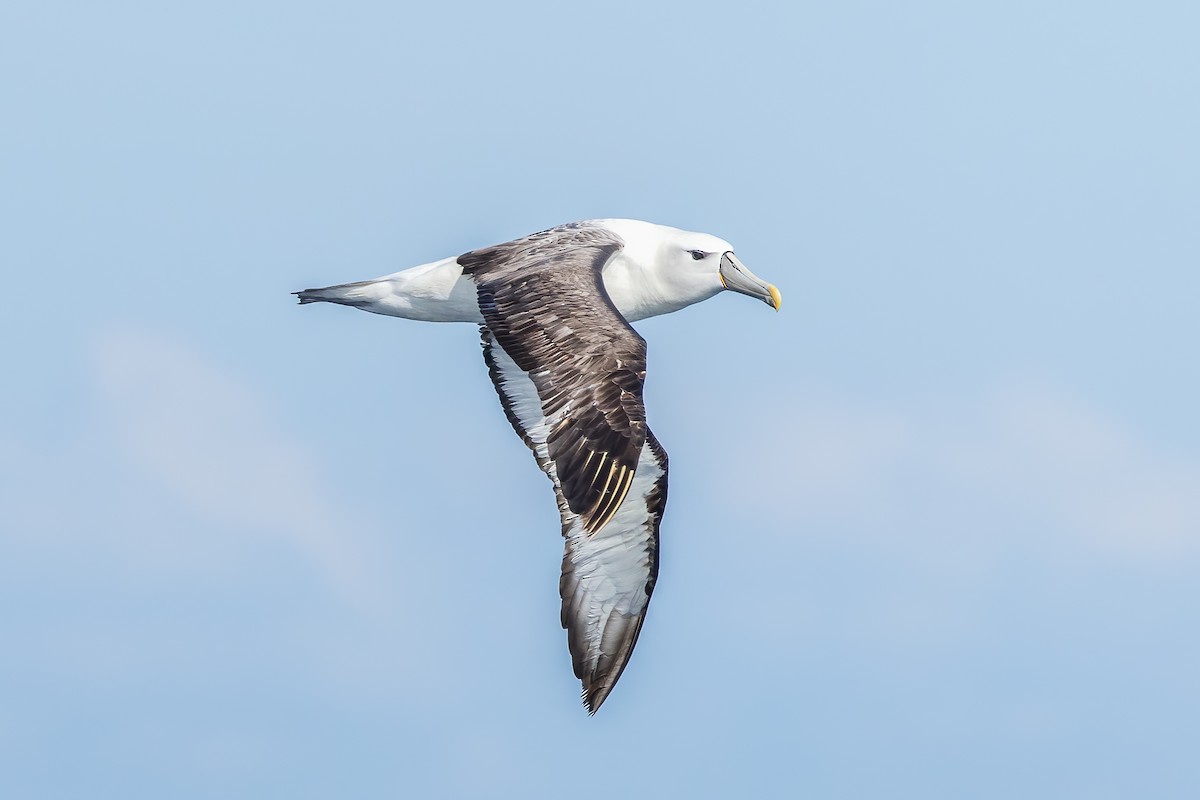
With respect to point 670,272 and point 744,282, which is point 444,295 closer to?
point 670,272

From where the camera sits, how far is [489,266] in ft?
51.9

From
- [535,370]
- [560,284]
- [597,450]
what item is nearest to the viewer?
[597,450]

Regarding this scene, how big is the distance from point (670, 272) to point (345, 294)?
3323mm

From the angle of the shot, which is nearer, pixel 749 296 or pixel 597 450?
pixel 597 450

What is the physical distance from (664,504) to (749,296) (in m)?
2.29

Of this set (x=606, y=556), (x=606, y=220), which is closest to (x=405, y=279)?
(x=606, y=220)

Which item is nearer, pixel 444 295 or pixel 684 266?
pixel 444 295

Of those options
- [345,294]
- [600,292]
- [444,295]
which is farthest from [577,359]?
[345,294]

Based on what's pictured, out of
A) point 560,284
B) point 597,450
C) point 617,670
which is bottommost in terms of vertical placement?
point 617,670

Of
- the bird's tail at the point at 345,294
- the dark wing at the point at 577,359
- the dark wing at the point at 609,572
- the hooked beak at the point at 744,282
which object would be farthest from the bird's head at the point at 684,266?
the bird's tail at the point at 345,294

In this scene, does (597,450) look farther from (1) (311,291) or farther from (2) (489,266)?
(1) (311,291)

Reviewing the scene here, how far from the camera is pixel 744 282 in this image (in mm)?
16891

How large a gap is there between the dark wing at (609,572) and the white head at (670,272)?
1.33 m

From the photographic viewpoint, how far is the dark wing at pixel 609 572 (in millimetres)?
16609
